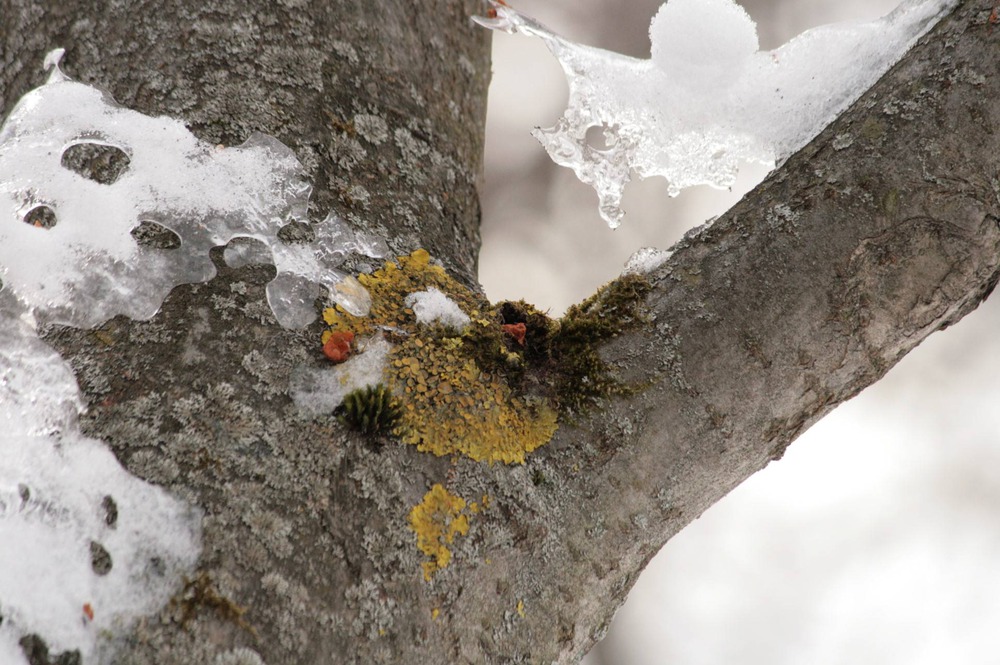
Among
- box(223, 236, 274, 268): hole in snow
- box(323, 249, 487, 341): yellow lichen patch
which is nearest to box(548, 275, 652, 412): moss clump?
box(323, 249, 487, 341): yellow lichen patch

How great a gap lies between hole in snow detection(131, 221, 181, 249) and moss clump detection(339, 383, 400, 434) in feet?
1.14

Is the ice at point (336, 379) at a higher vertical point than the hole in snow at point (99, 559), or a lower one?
higher

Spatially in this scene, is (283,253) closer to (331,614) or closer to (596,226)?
(331,614)

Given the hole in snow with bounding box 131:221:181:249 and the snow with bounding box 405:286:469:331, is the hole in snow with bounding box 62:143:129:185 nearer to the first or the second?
the hole in snow with bounding box 131:221:181:249

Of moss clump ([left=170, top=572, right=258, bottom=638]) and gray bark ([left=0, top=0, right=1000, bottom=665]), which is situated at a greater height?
gray bark ([left=0, top=0, right=1000, bottom=665])

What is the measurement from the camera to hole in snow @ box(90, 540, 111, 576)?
2.61ft

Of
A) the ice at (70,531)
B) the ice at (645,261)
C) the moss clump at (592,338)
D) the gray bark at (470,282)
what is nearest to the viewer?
the ice at (70,531)

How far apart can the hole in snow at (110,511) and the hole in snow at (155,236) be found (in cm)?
37

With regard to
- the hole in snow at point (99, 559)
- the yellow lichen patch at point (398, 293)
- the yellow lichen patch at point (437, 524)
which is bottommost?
the hole in snow at point (99, 559)

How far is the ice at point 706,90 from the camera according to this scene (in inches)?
50.2

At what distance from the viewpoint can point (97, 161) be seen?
1080 millimetres

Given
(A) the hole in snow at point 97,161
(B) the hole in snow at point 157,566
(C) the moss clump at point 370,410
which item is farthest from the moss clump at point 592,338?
(A) the hole in snow at point 97,161

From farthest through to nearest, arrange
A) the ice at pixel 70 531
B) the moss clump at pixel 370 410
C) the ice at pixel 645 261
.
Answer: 1. the ice at pixel 645 261
2. the moss clump at pixel 370 410
3. the ice at pixel 70 531

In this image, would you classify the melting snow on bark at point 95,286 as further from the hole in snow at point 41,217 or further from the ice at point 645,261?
the ice at point 645,261
